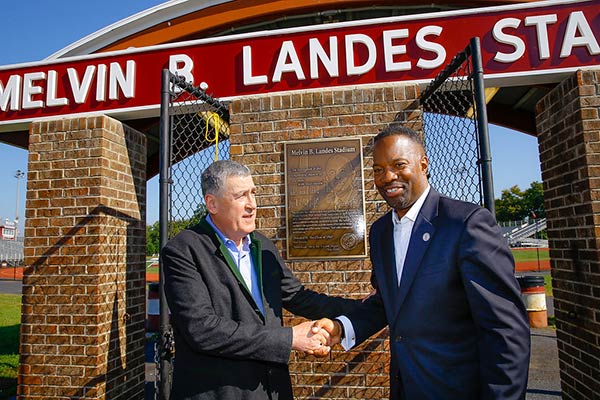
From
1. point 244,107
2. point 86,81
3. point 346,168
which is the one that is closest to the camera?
point 346,168

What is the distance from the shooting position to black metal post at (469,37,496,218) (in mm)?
2434

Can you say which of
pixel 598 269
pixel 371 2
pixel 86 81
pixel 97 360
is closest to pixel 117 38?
pixel 86 81

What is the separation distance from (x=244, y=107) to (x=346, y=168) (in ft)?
3.96

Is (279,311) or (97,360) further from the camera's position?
(97,360)

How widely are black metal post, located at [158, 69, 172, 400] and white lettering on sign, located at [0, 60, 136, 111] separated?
58.3 inches

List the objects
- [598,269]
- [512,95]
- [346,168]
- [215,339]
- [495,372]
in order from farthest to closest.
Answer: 1. [512,95]
2. [346,168]
3. [598,269]
4. [215,339]
5. [495,372]

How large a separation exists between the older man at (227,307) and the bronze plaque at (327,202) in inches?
51.8

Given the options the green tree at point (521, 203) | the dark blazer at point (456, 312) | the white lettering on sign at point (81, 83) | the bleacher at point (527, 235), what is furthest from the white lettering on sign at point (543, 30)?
the green tree at point (521, 203)

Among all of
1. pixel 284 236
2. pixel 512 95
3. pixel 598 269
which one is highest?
pixel 512 95

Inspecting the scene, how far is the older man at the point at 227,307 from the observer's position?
1.91m

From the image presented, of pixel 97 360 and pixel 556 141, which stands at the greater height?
pixel 556 141

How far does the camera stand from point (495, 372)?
1.48m

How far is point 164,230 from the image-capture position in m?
2.95

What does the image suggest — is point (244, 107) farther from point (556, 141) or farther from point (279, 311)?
point (556, 141)
